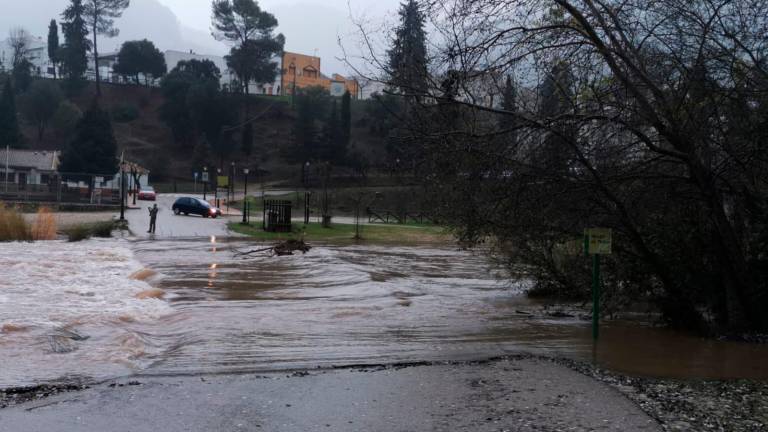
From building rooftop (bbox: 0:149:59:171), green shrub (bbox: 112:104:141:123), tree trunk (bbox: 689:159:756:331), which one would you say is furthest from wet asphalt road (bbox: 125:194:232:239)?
green shrub (bbox: 112:104:141:123)

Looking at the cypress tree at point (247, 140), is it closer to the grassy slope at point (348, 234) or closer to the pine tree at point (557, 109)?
the grassy slope at point (348, 234)

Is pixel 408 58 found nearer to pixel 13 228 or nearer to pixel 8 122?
pixel 13 228

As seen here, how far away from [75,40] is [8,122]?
30.0 m

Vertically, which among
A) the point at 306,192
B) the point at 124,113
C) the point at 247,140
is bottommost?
the point at 306,192

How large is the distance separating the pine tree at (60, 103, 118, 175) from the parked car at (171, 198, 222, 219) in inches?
934

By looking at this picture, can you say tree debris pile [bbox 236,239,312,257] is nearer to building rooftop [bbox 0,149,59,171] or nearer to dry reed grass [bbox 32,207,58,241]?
dry reed grass [bbox 32,207,58,241]

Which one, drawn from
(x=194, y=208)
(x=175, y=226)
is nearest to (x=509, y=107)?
(x=175, y=226)

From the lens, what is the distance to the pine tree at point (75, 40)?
116875 mm

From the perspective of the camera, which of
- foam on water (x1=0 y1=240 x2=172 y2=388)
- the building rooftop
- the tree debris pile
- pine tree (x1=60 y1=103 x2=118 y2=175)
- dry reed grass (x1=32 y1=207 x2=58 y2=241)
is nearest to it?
foam on water (x1=0 y1=240 x2=172 y2=388)

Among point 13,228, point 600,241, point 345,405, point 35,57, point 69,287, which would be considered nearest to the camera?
point 345,405

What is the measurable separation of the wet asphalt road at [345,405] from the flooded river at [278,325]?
1024mm

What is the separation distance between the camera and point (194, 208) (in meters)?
52.6

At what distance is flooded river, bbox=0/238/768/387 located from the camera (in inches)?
385

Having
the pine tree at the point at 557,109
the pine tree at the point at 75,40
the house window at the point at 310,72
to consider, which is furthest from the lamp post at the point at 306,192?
the house window at the point at 310,72
